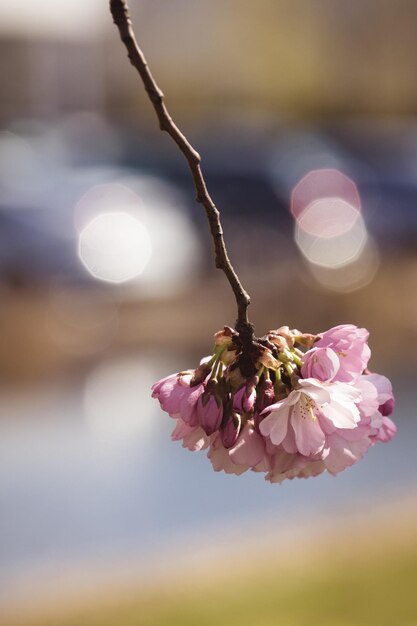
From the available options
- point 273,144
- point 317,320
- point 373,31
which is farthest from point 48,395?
point 373,31

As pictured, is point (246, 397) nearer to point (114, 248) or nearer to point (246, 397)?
point (246, 397)

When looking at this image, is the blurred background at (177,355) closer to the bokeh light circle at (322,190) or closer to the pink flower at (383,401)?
the bokeh light circle at (322,190)

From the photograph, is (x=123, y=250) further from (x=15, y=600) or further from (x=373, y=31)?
(x=373, y=31)

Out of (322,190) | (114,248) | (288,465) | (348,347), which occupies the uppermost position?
(322,190)

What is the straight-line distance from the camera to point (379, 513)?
4.38 metres

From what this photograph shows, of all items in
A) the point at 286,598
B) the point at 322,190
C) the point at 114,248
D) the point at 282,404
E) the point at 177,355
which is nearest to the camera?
the point at 282,404

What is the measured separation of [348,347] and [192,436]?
0.20 meters

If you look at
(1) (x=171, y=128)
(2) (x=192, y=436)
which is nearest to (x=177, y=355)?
(2) (x=192, y=436)

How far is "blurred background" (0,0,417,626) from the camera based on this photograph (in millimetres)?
3801

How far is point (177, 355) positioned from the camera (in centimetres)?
660

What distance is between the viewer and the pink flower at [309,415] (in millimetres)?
1086

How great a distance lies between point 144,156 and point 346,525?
5458 millimetres

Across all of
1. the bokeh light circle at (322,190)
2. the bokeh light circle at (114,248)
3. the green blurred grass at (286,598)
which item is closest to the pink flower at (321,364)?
the green blurred grass at (286,598)

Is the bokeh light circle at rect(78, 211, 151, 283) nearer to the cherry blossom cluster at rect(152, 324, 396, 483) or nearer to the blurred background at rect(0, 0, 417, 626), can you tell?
the blurred background at rect(0, 0, 417, 626)
